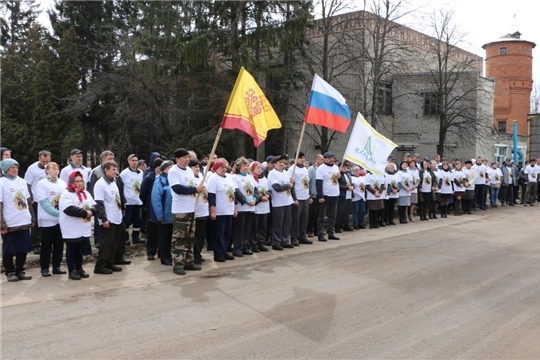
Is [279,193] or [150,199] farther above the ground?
[279,193]

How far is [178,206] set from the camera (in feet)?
26.7

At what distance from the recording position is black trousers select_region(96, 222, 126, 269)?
806cm

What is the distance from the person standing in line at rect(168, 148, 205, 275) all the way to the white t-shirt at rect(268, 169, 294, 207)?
2.54 m

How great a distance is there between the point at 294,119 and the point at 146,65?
7.53 metres

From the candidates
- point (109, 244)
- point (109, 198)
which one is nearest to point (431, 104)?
point (109, 198)

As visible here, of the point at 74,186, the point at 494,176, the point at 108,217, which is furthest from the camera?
the point at 494,176

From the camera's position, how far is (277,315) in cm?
586

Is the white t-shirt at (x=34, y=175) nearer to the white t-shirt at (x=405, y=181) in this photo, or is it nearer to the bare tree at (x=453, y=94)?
the white t-shirt at (x=405, y=181)

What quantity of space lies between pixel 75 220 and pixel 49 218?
21.7 inches

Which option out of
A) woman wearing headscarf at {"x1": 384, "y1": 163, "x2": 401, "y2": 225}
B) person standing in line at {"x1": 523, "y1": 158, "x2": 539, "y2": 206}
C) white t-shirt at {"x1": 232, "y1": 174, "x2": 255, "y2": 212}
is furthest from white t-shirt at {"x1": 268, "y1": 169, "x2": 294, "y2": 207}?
person standing in line at {"x1": 523, "y1": 158, "x2": 539, "y2": 206}

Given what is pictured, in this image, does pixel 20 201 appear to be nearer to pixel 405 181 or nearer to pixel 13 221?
pixel 13 221

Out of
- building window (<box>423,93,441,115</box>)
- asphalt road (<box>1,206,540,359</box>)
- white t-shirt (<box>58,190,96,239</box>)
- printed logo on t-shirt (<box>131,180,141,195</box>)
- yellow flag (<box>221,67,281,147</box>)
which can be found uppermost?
building window (<box>423,93,441,115</box>)

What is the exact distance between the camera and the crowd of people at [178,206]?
7688 millimetres

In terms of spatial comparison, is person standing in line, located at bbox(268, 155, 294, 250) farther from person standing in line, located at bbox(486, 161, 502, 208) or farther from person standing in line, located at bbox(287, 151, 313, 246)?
person standing in line, located at bbox(486, 161, 502, 208)
